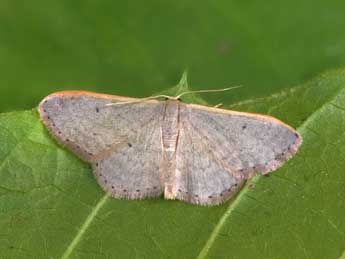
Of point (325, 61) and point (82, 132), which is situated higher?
point (325, 61)

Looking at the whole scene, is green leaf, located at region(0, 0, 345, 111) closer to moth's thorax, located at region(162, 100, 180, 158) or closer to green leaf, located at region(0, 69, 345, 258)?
moth's thorax, located at region(162, 100, 180, 158)

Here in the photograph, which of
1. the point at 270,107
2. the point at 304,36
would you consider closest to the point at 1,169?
the point at 270,107

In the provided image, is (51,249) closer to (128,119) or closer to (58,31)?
(128,119)

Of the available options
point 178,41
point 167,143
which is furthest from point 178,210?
point 178,41

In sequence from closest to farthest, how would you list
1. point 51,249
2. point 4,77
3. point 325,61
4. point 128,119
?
1. point 51,249
2. point 128,119
3. point 4,77
4. point 325,61

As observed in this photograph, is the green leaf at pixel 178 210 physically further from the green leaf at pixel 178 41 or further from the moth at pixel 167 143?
the green leaf at pixel 178 41

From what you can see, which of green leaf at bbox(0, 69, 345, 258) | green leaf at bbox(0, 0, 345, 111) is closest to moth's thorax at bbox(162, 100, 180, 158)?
green leaf at bbox(0, 69, 345, 258)
